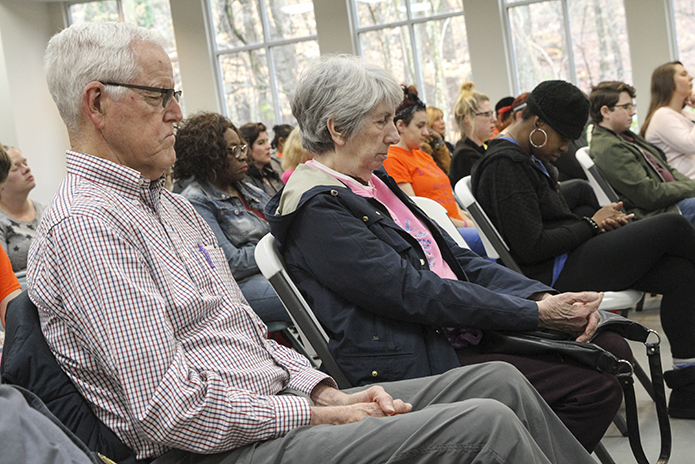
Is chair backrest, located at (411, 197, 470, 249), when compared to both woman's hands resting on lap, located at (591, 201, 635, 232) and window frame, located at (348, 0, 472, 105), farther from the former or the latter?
window frame, located at (348, 0, 472, 105)

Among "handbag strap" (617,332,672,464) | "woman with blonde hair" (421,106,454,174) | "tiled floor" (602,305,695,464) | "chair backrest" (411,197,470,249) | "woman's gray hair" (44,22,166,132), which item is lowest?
"tiled floor" (602,305,695,464)

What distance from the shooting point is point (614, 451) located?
2180 millimetres

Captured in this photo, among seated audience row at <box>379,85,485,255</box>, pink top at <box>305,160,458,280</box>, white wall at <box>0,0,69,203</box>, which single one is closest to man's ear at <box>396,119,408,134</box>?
seated audience row at <box>379,85,485,255</box>

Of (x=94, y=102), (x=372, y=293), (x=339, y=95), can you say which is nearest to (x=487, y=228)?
(x=339, y=95)

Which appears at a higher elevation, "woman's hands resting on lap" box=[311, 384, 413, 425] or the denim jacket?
the denim jacket

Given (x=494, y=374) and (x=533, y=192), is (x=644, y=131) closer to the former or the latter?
(x=533, y=192)

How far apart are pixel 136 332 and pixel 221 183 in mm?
2043

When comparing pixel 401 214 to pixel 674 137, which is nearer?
pixel 401 214

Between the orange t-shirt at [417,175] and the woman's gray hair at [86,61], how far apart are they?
2308 millimetres

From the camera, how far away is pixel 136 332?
3.62 ft

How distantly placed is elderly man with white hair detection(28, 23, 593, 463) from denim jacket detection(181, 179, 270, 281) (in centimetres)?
147

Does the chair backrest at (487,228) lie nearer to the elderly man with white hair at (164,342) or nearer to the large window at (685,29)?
the elderly man with white hair at (164,342)

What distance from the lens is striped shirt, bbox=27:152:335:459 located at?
1096 millimetres

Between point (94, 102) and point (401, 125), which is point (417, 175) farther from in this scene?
point (94, 102)
